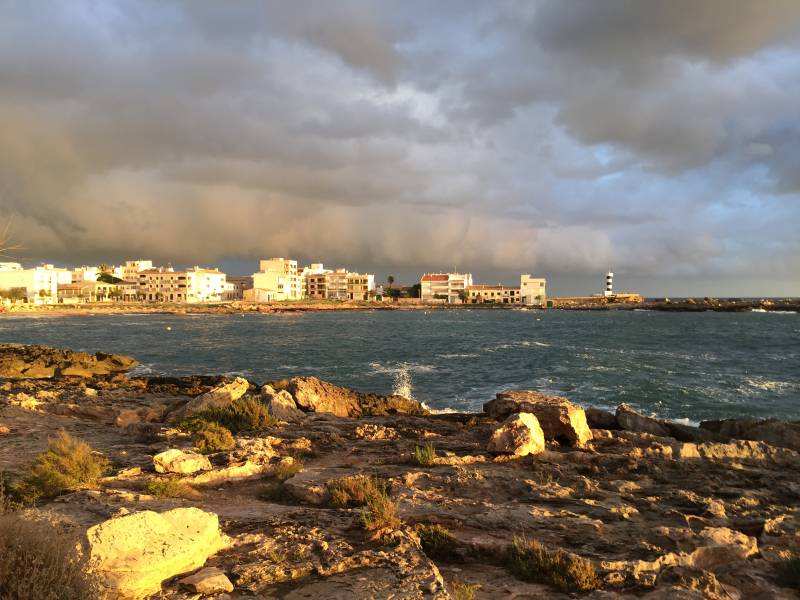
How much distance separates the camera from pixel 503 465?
1009 cm

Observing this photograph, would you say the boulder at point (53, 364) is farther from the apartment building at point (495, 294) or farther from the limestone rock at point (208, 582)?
the apartment building at point (495, 294)

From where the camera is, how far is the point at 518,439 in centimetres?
1073

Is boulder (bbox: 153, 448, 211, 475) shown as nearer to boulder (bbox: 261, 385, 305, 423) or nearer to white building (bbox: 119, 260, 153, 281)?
boulder (bbox: 261, 385, 305, 423)

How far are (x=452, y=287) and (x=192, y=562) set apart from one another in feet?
571

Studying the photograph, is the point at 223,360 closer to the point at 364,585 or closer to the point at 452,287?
the point at 364,585

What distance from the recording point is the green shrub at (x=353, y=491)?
25.3 ft

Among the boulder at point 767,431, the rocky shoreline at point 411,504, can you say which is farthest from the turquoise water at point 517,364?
the rocky shoreline at point 411,504

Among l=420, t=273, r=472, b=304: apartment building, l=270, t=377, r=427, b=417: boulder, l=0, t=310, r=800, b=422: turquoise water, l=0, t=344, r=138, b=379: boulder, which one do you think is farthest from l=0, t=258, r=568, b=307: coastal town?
l=270, t=377, r=427, b=417: boulder

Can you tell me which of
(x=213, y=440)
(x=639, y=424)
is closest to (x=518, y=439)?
(x=639, y=424)

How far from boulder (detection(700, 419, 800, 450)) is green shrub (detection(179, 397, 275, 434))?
1322 cm

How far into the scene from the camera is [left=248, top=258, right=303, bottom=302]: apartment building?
543 ft

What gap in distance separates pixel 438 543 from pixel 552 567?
145cm

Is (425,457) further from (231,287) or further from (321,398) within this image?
(231,287)

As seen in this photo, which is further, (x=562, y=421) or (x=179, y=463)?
(x=562, y=421)
